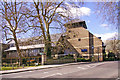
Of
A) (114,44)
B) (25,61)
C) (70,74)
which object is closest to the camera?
(70,74)

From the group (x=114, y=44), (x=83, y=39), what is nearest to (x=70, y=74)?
(x=83, y=39)

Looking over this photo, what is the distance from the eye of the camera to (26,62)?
2525cm

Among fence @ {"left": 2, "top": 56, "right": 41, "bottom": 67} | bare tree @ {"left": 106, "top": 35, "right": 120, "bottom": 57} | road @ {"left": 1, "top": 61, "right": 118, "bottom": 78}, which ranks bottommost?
fence @ {"left": 2, "top": 56, "right": 41, "bottom": 67}

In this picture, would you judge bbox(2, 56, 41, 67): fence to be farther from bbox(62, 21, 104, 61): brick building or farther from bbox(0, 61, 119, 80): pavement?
bbox(0, 61, 119, 80): pavement

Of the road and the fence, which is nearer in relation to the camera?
the road

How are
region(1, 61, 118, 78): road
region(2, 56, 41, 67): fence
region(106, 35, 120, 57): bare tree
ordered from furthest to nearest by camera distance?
region(2, 56, 41, 67): fence → region(1, 61, 118, 78): road → region(106, 35, 120, 57): bare tree

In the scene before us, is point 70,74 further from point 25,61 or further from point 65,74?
point 25,61

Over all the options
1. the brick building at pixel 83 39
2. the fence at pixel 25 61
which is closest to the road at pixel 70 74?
the brick building at pixel 83 39

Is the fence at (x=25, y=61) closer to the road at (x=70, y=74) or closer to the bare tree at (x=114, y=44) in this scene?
the road at (x=70, y=74)

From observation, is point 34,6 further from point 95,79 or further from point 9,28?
point 95,79

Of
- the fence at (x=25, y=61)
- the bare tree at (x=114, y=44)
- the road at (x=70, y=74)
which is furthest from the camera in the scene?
the fence at (x=25, y=61)

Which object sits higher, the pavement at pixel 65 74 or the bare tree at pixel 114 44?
the bare tree at pixel 114 44

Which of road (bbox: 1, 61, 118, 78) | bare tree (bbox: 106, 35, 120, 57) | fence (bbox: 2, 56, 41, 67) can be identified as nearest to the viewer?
bare tree (bbox: 106, 35, 120, 57)

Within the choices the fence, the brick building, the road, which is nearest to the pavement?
the road
